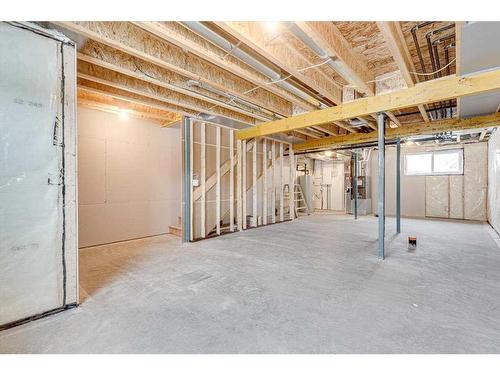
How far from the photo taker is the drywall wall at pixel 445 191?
705 cm

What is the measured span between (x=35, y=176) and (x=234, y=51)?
2163mm

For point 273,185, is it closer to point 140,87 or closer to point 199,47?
point 140,87

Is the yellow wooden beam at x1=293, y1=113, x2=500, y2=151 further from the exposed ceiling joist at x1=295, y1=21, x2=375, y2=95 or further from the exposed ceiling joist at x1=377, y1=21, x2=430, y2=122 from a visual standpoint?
the exposed ceiling joist at x1=377, y1=21, x2=430, y2=122

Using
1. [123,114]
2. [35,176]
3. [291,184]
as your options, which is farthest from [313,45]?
[291,184]

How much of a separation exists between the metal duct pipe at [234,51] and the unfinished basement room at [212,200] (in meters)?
0.02

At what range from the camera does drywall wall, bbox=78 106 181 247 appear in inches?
166

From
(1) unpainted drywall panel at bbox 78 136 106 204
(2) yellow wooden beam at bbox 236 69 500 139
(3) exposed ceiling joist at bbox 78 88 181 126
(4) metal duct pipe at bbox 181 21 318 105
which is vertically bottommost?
(1) unpainted drywall panel at bbox 78 136 106 204

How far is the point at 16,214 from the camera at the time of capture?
5.96 feet

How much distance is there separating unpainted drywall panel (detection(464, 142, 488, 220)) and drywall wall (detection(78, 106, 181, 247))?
8561 millimetres

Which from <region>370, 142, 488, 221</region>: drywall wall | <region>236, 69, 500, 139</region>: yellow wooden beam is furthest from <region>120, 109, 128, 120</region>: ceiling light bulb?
<region>370, 142, 488, 221</region>: drywall wall

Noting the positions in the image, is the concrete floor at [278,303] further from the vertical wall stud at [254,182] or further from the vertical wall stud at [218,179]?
the vertical wall stud at [254,182]

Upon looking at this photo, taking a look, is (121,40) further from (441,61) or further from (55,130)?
(441,61)

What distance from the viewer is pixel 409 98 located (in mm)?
3176

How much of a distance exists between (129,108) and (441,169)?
30.2 feet
